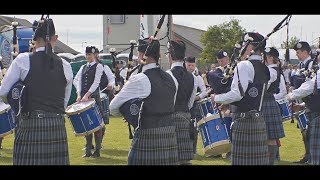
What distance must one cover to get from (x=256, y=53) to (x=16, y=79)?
2368 mm

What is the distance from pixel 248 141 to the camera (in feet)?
17.5

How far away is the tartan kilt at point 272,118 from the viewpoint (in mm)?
6590

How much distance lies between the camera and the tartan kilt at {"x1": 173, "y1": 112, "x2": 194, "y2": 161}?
610 centimetres

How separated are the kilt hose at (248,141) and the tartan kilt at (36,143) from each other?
177 centimetres

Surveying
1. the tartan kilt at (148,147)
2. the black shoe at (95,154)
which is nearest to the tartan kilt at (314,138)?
the tartan kilt at (148,147)

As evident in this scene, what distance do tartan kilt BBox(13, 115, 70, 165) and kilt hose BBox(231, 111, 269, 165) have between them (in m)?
1.77

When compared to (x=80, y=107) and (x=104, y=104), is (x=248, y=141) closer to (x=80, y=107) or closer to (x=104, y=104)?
(x=80, y=107)

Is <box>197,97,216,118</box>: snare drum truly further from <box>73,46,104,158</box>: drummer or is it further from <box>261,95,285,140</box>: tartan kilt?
<box>73,46,104,158</box>: drummer

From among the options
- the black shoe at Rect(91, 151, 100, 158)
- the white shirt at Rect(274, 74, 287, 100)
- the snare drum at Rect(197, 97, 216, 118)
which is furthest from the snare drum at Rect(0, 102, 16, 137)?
the white shirt at Rect(274, 74, 287, 100)

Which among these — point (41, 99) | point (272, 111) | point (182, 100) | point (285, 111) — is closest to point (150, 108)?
point (41, 99)

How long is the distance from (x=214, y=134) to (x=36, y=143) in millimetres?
2968

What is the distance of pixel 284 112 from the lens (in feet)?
26.6

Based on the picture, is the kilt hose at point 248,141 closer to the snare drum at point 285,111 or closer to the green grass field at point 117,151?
the green grass field at point 117,151
